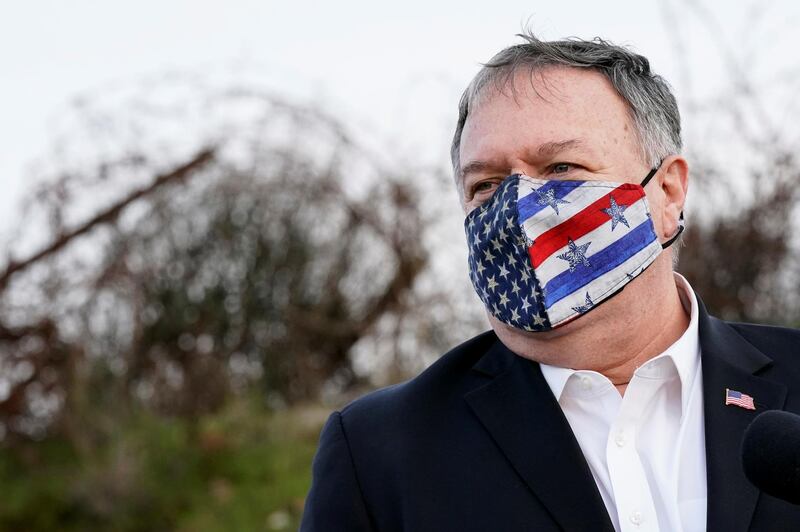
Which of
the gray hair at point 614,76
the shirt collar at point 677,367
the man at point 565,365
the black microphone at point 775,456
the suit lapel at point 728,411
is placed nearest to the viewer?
the black microphone at point 775,456

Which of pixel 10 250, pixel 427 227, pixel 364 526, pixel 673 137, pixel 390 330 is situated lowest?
pixel 390 330

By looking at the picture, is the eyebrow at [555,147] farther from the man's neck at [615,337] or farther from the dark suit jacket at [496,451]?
the dark suit jacket at [496,451]

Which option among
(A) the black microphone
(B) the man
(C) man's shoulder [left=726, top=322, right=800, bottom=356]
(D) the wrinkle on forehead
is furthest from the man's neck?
(A) the black microphone

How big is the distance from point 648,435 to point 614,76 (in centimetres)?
91

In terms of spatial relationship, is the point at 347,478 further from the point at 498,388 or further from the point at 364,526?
the point at 498,388

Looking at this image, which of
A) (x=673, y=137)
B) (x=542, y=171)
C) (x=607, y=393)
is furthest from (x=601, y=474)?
(x=673, y=137)

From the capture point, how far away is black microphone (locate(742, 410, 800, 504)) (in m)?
2.02

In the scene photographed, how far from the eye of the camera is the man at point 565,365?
2729 millimetres

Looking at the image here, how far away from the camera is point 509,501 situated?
2715mm

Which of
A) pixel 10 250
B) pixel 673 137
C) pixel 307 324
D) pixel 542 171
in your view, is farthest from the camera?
pixel 307 324

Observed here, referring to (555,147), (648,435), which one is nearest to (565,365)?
(648,435)

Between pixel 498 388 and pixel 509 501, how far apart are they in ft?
1.11

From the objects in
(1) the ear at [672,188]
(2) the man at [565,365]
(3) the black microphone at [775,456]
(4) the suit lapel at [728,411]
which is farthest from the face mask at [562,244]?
(3) the black microphone at [775,456]

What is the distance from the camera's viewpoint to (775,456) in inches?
80.1
